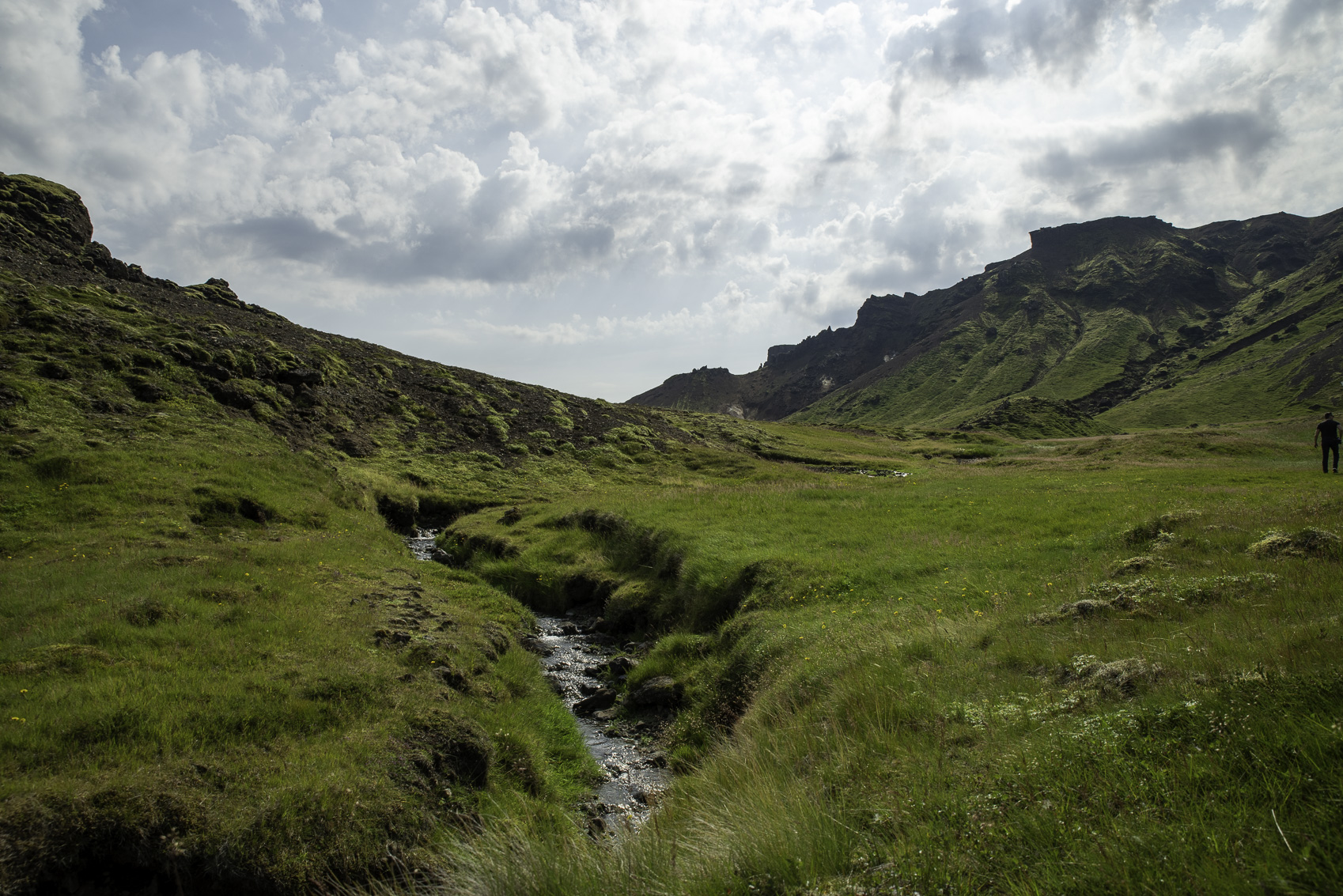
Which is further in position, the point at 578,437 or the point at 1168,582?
the point at 578,437

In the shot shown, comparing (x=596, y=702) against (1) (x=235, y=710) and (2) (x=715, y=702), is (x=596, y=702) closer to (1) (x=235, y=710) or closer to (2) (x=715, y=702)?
(2) (x=715, y=702)

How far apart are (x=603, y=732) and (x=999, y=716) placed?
9.42 m

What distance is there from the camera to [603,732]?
46.1 ft

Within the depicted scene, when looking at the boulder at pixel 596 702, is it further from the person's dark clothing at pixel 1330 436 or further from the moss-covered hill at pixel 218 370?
the person's dark clothing at pixel 1330 436

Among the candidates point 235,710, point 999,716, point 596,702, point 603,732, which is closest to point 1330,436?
point 999,716

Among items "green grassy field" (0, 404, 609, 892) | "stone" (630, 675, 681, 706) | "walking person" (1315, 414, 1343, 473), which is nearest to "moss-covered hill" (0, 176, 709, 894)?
"green grassy field" (0, 404, 609, 892)

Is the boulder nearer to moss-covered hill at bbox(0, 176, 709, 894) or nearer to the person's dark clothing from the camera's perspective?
moss-covered hill at bbox(0, 176, 709, 894)

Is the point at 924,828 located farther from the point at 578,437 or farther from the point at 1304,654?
the point at 578,437

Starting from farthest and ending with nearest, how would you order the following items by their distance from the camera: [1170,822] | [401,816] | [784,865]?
[401,816]
[784,865]
[1170,822]

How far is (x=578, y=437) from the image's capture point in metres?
64.8

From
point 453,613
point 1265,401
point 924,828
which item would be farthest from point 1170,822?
point 1265,401

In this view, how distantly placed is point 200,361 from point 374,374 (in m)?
21.5

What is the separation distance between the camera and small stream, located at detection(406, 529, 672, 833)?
35.5 ft

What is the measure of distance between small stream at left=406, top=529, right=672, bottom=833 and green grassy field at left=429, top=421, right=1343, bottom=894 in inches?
38.0
